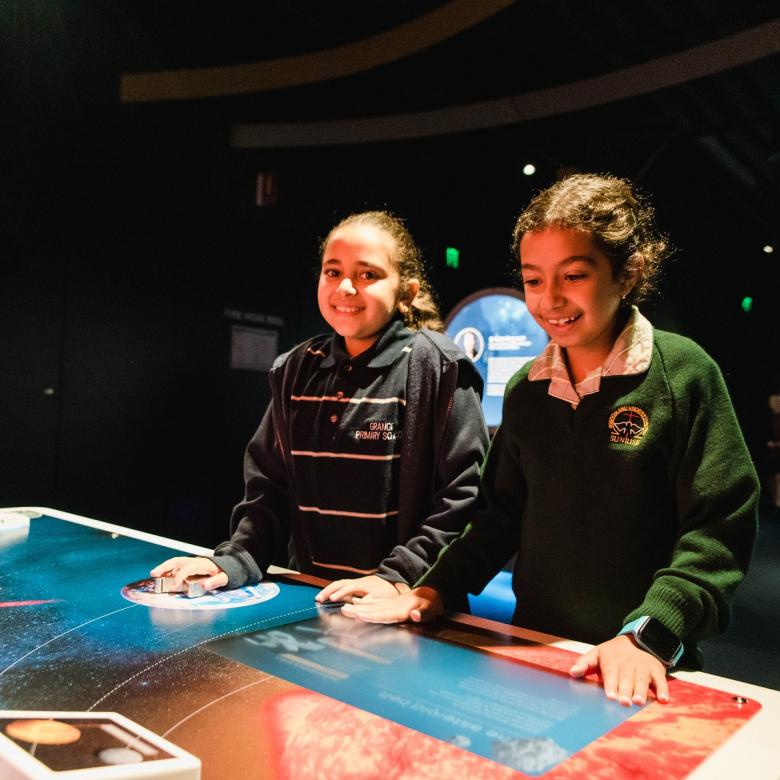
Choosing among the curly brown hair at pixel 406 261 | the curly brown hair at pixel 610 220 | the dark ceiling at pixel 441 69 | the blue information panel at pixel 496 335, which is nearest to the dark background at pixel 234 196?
the dark ceiling at pixel 441 69

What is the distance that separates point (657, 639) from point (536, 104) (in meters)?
3.14

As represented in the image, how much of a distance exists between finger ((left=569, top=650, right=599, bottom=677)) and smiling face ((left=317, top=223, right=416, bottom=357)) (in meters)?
0.81

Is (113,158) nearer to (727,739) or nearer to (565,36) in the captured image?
(565,36)

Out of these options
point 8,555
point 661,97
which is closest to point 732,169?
point 661,97

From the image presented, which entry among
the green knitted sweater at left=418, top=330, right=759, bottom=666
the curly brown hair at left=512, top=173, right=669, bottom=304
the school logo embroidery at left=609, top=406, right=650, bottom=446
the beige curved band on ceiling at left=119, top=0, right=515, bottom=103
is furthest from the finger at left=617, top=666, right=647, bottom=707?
the beige curved band on ceiling at left=119, top=0, right=515, bottom=103

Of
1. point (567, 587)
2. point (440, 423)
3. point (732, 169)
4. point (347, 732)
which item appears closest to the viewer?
point (347, 732)

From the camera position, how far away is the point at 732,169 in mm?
3215

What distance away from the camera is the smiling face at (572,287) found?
3.55 feet

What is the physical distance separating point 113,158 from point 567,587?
3.56 metres

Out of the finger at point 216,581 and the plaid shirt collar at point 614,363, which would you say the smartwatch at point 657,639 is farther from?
the finger at point 216,581

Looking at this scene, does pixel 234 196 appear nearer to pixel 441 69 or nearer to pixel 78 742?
pixel 441 69

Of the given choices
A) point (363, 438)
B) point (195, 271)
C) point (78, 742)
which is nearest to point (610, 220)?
point (363, 438)

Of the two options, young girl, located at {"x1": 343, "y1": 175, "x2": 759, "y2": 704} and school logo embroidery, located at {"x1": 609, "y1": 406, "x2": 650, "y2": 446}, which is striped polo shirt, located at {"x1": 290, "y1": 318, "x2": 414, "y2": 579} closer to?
young girl, located at {"x1": 343, "y1": 175, "x2": 759, "y2": 704}

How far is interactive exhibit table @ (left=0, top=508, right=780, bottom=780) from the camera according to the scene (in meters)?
0.58
